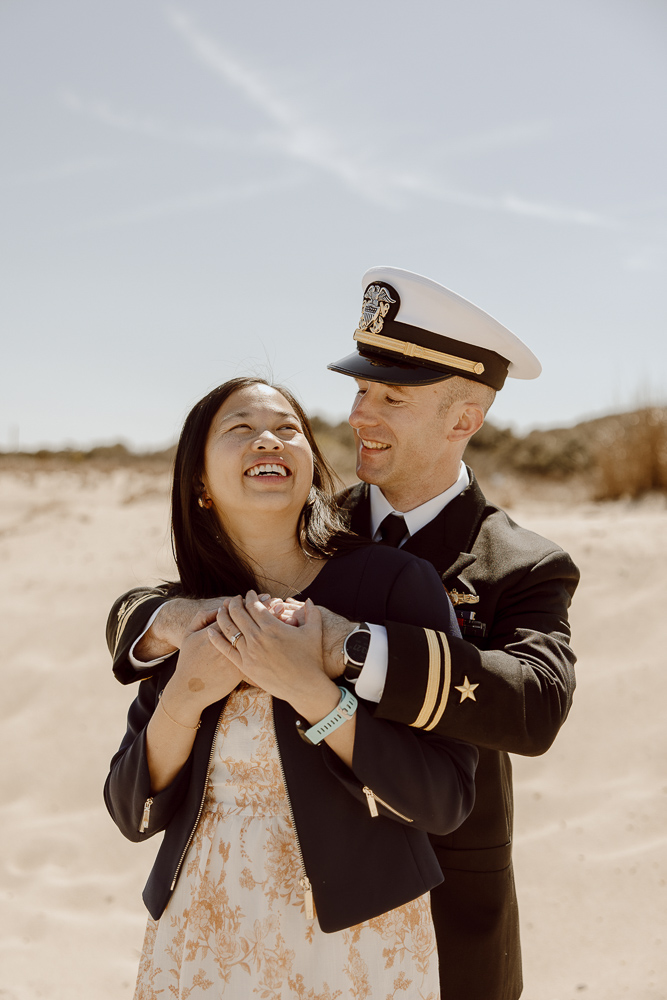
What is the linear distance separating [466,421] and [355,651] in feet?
3.88

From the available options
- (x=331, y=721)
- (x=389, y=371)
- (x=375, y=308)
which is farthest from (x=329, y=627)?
(x=375, y=308)

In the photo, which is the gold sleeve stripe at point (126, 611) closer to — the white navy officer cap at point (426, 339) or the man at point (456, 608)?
the man at point (456, 608)

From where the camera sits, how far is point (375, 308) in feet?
8.76

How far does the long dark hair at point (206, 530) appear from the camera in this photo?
204 cm

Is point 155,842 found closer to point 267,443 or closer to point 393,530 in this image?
point 393,530

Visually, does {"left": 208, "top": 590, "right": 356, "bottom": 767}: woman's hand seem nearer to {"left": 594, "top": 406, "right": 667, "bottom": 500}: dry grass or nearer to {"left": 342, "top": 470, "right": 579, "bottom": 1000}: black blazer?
{"left": 342, "top": 470, "right": 579, "bottom": 1000}: black blazer

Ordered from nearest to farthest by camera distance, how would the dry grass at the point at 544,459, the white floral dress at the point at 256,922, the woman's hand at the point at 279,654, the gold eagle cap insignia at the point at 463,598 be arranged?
the woman's hand at the point at 279,654 < the white floral dress at the point at 256,922 < the gold eagle cap insignia at the point at 463,598 < the dry grass at the point at 544,459

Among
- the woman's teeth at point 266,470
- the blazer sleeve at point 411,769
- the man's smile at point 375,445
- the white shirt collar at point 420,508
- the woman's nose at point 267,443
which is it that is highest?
the woman's nose at point 267,443

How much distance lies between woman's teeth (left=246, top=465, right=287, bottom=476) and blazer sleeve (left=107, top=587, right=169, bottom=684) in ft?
1.28

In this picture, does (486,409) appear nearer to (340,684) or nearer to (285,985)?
(340,684)

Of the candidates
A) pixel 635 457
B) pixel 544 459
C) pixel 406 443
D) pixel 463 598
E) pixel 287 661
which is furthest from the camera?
pixel 544 459

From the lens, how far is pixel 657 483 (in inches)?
371

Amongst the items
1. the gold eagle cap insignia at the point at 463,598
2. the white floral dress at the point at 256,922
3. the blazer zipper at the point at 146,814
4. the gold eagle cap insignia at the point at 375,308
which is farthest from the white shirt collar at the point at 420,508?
the blazer zipper at the point at 146,814

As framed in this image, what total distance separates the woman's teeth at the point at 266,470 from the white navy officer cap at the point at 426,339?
67cm
